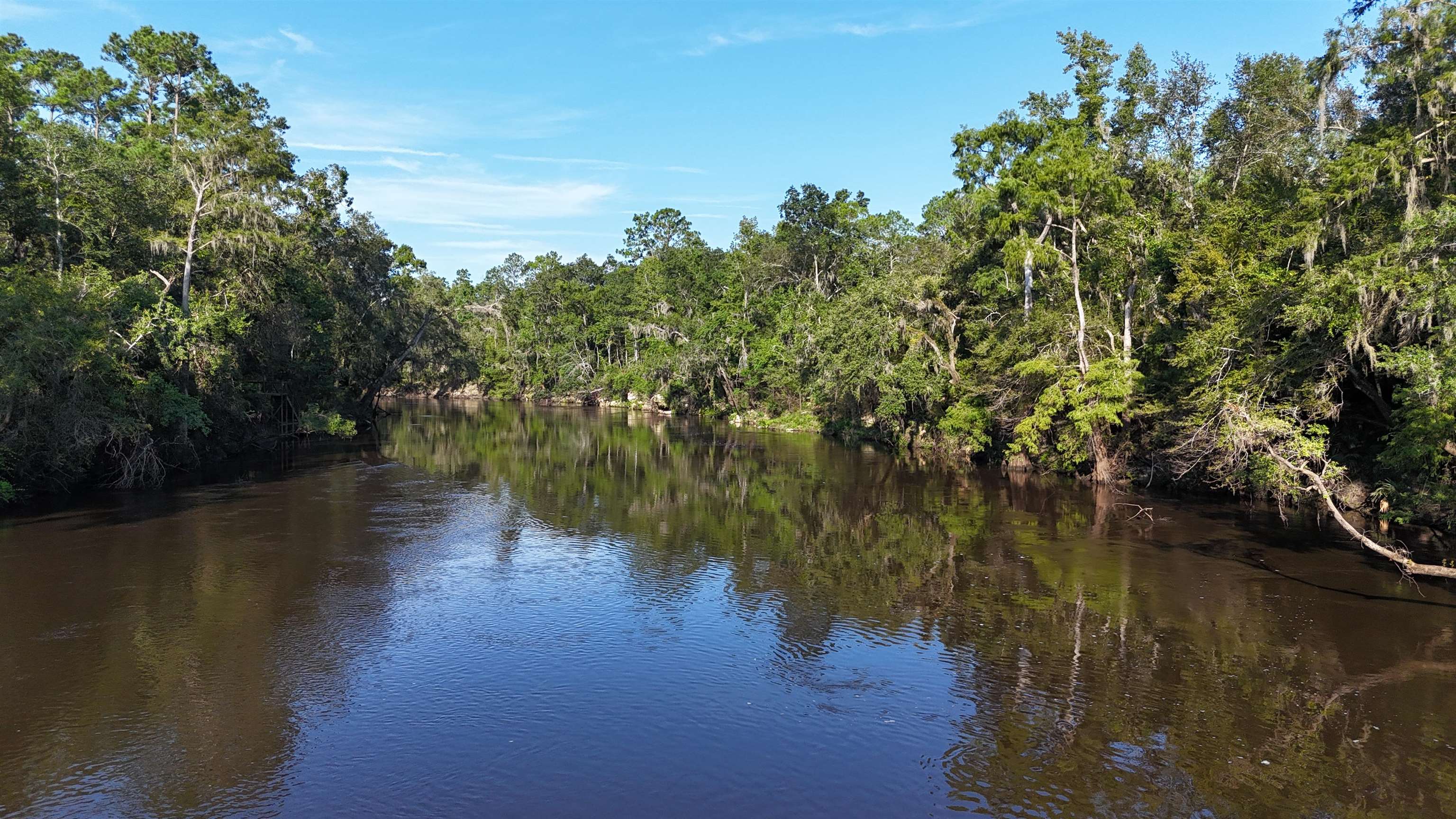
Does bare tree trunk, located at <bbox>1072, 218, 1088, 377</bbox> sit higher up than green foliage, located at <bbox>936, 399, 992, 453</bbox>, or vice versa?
bare tree trunk, located at <bbox>1072, 218, 1088, 377</bbox>

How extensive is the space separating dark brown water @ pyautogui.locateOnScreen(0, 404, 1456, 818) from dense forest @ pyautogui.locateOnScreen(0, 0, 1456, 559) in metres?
3.22

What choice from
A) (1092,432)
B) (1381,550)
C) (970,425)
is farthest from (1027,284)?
(1381,550)

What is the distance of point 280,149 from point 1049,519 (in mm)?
41963

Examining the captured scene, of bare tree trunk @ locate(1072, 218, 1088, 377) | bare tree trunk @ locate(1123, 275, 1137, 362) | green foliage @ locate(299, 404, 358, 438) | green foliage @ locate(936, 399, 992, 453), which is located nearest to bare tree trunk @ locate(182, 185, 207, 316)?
green foliage @ locate(299, 404, 358, 438)

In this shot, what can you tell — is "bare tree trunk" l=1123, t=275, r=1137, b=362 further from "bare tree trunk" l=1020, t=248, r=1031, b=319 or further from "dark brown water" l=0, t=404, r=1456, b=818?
"dark brown water" l=0, t=404, r=1456, b=818

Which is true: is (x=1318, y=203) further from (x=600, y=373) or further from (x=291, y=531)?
(x=600, y=373)

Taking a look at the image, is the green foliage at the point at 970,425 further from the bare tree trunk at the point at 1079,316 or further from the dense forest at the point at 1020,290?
the bare tree trunk at the point at 1079,316

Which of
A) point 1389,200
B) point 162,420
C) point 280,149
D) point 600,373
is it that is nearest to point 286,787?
point 162,420

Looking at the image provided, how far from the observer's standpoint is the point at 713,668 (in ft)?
42.3

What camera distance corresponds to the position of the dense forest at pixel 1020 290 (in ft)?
60.2

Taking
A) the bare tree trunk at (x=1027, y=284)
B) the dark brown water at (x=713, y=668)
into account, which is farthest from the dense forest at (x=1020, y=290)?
the dark brown water at (x=713, y=668)

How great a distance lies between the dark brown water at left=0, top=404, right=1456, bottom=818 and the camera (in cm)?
922

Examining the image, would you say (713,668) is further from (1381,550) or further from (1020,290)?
(1020,290)

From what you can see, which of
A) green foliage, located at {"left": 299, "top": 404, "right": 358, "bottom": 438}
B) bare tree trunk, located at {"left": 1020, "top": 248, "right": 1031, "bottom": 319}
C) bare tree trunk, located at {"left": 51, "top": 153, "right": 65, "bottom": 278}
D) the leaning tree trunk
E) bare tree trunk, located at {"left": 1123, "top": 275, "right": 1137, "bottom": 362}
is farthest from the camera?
green foliage, located at {"left": 299, "top": 404, "right": 358, "bottom": 438}
